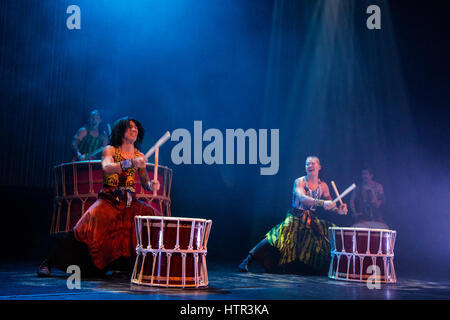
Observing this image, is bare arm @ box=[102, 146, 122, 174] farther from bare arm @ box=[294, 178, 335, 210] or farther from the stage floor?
bare arm @ box=[294, 178, 335, 210]

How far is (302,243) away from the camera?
5.60 metres

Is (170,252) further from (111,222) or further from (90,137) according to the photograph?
(90,137)

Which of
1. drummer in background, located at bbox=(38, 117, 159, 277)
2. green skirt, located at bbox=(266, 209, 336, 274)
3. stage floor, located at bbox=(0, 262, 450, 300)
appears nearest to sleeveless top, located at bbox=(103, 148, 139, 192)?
drummer in background, located at bbox=(38, 117, 159, 277)

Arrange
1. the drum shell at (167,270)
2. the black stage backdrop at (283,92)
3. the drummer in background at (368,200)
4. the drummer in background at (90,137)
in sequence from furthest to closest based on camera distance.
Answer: the black stage backdrop at (283,92), the drummer in background at (368,200), the drummer in background at (90,137), the drum shell at (167,270)

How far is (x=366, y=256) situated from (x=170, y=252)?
209 cm

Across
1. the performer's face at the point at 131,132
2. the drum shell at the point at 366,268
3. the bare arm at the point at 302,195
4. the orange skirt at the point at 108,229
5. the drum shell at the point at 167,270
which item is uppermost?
the performer's face at the point at 131,132

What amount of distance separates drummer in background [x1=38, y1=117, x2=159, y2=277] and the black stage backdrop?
3462 mm

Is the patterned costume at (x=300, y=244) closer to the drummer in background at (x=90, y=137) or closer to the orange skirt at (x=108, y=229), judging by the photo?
the orange skirt at (x=108, y=229)

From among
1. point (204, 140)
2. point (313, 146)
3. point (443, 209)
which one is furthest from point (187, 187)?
point (443, 209)

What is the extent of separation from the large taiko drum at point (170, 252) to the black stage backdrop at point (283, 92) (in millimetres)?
4163

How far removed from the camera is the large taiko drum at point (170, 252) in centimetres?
357

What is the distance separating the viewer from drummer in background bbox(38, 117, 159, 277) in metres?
3.99

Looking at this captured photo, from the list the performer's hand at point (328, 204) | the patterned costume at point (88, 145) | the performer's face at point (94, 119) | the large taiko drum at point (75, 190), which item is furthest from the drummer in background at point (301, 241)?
the performer's face at point (94, 119)
